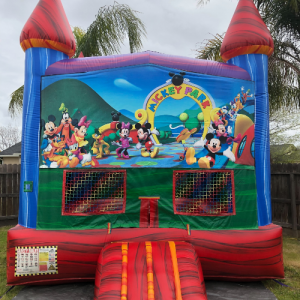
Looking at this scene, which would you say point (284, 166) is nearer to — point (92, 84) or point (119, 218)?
point (119, 218)

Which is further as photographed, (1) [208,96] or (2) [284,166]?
(2) [284,166]

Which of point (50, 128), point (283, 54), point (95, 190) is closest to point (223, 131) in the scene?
point (95, 190)

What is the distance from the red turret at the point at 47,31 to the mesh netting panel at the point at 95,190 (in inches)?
70.8

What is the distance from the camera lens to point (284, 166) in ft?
20.5

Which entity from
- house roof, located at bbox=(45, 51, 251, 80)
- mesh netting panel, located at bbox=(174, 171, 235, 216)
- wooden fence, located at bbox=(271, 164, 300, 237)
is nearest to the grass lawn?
wooden fence, located at bbox=(271, 164, 300, 237)

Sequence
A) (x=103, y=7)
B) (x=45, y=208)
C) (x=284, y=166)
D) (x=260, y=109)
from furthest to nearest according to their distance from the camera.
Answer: (x=103, y=7) < (x=284, y=166) < (x=260, y=109) < (x=45, y=208)

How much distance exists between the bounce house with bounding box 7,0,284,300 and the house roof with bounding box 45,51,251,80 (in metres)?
0.01

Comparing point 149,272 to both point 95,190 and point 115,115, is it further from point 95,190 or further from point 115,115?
point 115,115

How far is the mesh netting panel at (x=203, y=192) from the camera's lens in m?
3.77

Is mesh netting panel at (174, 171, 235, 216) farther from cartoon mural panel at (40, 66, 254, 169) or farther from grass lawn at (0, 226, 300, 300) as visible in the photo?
grass lawn at (0, 226, 300, 300)

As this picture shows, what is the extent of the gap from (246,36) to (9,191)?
21.0 feet

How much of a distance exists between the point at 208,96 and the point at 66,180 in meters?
2.22

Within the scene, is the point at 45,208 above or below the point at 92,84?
below

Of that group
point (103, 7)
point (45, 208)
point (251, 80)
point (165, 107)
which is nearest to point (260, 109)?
point (251, 80)
